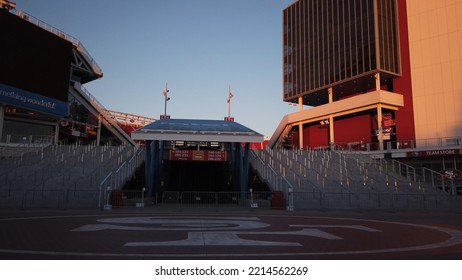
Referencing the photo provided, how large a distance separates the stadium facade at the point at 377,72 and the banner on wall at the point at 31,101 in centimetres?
3795

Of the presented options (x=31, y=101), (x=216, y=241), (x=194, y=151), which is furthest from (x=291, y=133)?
(x=216, y=241)

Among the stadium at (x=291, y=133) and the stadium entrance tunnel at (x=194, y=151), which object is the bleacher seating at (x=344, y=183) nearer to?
the stadium at (x=291, y=133)

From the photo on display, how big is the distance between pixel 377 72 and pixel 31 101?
4720 centimetres

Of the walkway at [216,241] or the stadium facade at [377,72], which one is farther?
the stadium facade at [377,72]

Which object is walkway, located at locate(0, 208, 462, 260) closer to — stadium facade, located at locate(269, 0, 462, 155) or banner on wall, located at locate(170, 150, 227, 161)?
banner on wall, located at locate(170, 150, 227, 161)

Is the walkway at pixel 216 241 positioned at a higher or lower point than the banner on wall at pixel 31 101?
lower

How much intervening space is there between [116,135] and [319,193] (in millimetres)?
50589

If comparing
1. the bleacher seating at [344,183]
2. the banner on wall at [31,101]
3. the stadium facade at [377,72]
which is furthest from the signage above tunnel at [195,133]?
the banner on wall at [31,101]

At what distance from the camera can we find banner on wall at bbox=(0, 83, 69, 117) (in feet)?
139

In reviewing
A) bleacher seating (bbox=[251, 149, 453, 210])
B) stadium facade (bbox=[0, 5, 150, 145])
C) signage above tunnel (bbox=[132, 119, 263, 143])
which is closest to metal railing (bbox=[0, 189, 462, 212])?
bleacher seating (bbox=[251, 149, 453, 210])

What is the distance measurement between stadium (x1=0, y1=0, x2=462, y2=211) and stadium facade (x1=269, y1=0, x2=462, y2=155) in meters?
0.19

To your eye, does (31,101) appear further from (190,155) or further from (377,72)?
(377,72)

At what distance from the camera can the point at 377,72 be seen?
49.5 m

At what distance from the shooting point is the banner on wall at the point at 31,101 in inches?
1671
